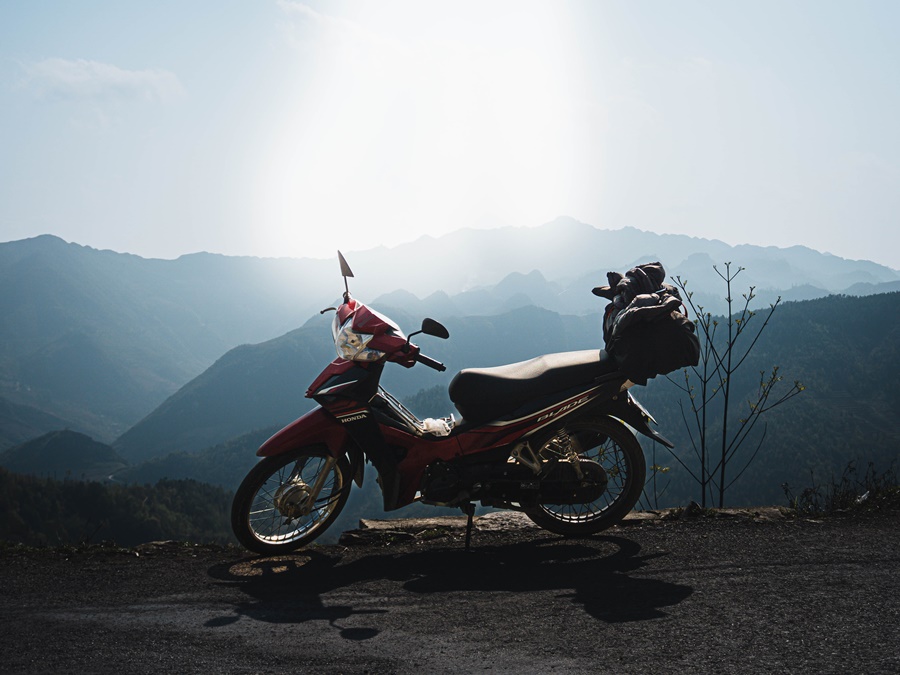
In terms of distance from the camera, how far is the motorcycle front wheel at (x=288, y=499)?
513cm

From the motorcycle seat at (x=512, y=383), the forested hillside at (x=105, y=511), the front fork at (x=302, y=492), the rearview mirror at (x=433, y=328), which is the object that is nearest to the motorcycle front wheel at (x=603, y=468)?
the motorcycle seat at (x=512, y=383)

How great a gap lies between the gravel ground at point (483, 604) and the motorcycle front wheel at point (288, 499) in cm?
20

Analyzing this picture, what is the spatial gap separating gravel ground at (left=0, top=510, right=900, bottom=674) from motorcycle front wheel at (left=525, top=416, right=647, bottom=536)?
0.61ft

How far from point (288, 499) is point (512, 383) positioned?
1.84m

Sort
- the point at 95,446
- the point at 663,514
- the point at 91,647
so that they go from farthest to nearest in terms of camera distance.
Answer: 1. the point at 95,446
2. the point at 663,514
3. the point at 91,647

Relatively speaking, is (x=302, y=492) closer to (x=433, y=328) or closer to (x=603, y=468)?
(x=433, y=328)

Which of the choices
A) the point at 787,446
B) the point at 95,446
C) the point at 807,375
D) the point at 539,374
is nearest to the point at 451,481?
the point at 539,374

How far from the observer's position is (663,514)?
633cm

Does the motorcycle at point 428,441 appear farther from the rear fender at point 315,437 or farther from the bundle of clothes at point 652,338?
the bundle of clothes at point 652,338

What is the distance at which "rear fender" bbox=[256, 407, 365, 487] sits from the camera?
5.09 m

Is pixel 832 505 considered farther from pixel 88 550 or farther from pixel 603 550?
pixel 88 550

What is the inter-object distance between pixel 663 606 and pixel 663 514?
2.49 meters

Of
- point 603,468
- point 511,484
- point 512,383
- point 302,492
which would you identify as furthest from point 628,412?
point 302,492

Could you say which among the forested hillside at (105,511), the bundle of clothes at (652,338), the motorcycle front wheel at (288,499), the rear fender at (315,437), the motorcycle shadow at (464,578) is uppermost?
the bundle of clothes at (652,338)
